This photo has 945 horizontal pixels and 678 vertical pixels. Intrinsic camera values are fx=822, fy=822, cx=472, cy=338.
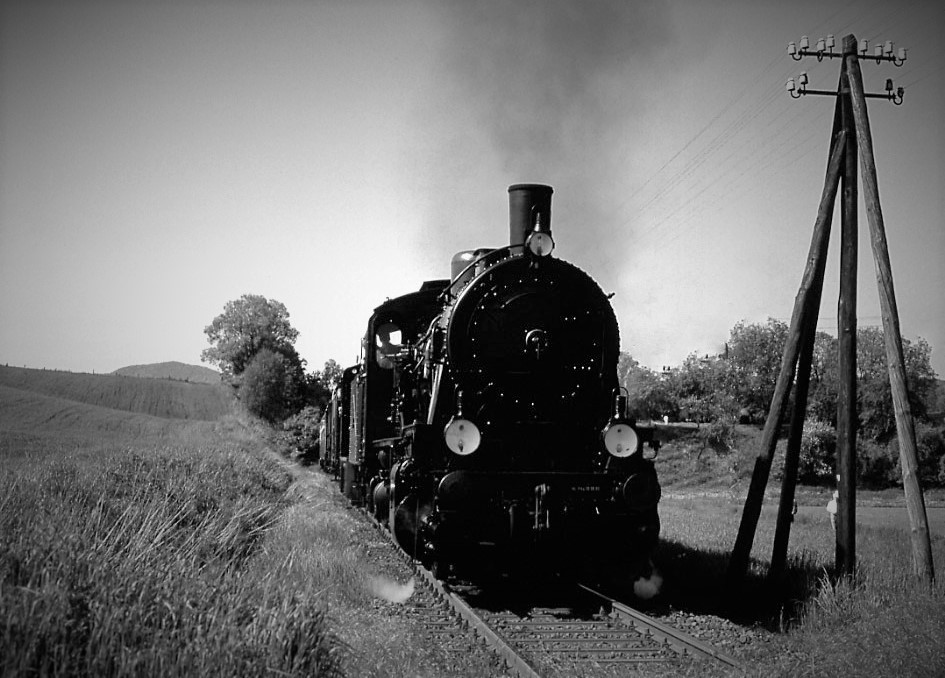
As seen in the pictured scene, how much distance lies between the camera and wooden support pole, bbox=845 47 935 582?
8586 millimetres

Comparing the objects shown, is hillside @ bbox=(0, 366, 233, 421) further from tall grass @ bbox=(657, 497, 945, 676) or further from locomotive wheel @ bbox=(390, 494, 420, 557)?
tall grass @ bbox=(657, 497, 945, 676)

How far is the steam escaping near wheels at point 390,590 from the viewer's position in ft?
30.0

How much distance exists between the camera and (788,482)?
31.9 feet

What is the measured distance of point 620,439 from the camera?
29.9 feet

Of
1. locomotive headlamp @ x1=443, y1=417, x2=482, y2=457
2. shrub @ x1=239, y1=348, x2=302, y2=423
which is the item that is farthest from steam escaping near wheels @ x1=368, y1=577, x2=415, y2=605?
shrub @ x1=239, y1=348, x2=302, y2=423

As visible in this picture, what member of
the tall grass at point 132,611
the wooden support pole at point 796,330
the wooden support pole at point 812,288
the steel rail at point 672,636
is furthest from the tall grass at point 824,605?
the tall grass at point 132,611

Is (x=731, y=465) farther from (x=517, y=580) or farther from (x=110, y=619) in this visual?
(x=110, y=619)

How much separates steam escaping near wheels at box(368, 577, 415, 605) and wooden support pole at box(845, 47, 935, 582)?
5440 millimetres

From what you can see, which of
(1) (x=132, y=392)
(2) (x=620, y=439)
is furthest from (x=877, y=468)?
(1) (x=132, y=392)

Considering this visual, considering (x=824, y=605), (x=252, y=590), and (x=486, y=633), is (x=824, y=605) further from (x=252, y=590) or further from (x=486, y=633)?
(x=252, y=590)

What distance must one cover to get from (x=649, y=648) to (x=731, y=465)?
115 ft

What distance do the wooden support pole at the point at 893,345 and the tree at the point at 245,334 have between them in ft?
158

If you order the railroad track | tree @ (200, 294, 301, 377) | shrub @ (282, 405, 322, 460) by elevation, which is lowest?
the railroad track

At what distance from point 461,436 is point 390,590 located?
6.87 feet
